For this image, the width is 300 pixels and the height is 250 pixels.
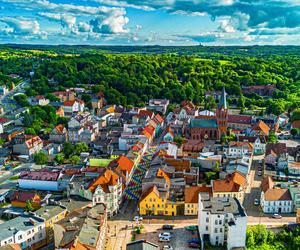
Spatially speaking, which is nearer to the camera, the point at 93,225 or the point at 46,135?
the point at 93,225

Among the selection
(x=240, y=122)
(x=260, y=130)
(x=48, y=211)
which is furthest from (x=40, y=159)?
(x=240, y=122)

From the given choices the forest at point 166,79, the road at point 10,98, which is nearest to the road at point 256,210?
the forest at point 166,79

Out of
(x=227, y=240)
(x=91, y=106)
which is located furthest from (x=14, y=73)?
(x=227, y=240)

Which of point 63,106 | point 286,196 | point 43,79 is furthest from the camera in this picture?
point 43,79

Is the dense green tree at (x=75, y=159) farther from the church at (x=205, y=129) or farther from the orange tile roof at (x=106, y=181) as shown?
the church at (x=205, y=129)

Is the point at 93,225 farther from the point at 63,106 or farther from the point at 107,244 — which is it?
the point at 63,106
